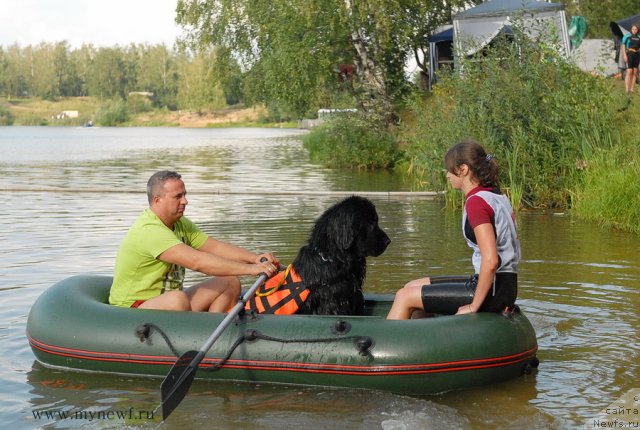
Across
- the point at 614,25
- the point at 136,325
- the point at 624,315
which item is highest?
the point at 614,25

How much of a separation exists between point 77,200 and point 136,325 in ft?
33.6

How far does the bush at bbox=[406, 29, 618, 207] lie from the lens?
12.6m

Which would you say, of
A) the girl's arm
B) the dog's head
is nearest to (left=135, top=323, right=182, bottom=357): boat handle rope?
the dog's head

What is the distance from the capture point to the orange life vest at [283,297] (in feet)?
18.8

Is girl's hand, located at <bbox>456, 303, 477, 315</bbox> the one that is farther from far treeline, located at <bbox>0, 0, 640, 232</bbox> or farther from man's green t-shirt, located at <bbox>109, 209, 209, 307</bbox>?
far treeline, located at <bbox>0, 0, 640, 232</bbox>

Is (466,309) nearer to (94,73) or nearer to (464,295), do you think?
(464,295)

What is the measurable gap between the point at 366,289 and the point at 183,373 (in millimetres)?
3347

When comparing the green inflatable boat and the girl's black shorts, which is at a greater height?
the girl's black shorts

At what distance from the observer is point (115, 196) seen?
15992 mm

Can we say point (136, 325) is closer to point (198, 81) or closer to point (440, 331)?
point (440, 331)

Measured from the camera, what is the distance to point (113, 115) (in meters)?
93.4

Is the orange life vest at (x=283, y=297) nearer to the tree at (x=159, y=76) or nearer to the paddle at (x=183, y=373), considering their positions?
the paddle at (x=183, y=373)

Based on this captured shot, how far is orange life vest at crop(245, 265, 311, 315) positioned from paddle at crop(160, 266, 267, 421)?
0.95ft

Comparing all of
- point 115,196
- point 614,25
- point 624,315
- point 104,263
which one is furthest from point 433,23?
point 624,315
